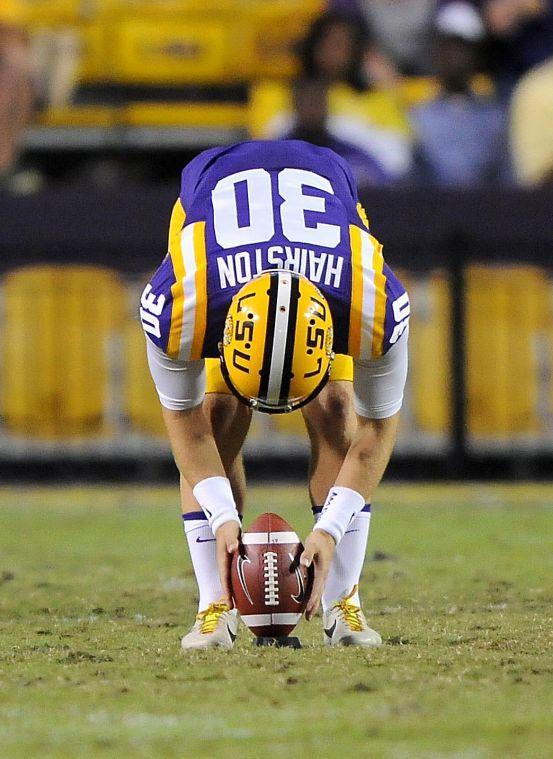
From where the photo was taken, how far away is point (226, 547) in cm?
525

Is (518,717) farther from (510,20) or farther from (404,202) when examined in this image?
(510,20)

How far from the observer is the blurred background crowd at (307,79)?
48.3ft

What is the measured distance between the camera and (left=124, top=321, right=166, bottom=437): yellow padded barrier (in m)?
12.5

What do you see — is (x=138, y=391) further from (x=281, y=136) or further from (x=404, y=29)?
(x=404, y=29)

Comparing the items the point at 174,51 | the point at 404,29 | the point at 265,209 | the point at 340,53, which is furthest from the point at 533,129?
the point at 265,209

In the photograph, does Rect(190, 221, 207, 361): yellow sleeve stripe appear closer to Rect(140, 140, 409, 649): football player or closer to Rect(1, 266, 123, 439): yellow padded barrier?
Rect(140, 140, 409, 649): football player

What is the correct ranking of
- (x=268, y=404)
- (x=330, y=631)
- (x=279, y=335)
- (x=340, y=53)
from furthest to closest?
1. (x=340, y=53)
2. (x=330, y=631)
3. (x=268, y=404)
4. (x=279, y=335)

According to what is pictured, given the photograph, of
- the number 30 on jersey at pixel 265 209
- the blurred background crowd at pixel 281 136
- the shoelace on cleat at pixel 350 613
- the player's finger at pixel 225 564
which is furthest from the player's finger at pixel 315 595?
the blurred background crowd at pixel 281 136

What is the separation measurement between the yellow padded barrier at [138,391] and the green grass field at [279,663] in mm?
2942

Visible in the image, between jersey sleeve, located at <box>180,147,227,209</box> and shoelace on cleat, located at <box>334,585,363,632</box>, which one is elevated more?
jersey sleeve, located at <box>180,147,227,209</box>

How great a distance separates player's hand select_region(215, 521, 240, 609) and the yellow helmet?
0.54m

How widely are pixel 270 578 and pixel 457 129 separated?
1008cm

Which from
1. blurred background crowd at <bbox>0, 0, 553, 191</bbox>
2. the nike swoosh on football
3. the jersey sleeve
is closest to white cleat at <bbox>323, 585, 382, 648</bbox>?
the nike swoosh on football

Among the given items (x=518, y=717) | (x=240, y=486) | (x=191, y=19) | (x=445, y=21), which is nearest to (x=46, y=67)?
(x=191, y=19)
